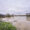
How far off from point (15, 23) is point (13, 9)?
0.13 meters

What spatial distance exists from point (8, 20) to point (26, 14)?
0.57 feet

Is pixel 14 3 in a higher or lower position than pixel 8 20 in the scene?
higher

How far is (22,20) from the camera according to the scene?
47 cm

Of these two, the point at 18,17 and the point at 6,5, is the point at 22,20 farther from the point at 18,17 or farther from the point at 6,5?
the point at 6,5

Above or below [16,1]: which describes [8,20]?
below

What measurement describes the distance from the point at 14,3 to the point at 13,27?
0.22m

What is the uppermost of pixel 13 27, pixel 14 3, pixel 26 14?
pixel 14 3

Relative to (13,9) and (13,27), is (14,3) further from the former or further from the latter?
(13,27)

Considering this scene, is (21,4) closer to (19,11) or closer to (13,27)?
(19,11)

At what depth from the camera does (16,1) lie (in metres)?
0.49

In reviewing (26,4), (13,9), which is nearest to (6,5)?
(13,9)

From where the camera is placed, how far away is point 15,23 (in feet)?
1.52

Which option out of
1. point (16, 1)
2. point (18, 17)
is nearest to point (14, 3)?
point (16, 1)

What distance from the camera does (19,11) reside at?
0.48 m
